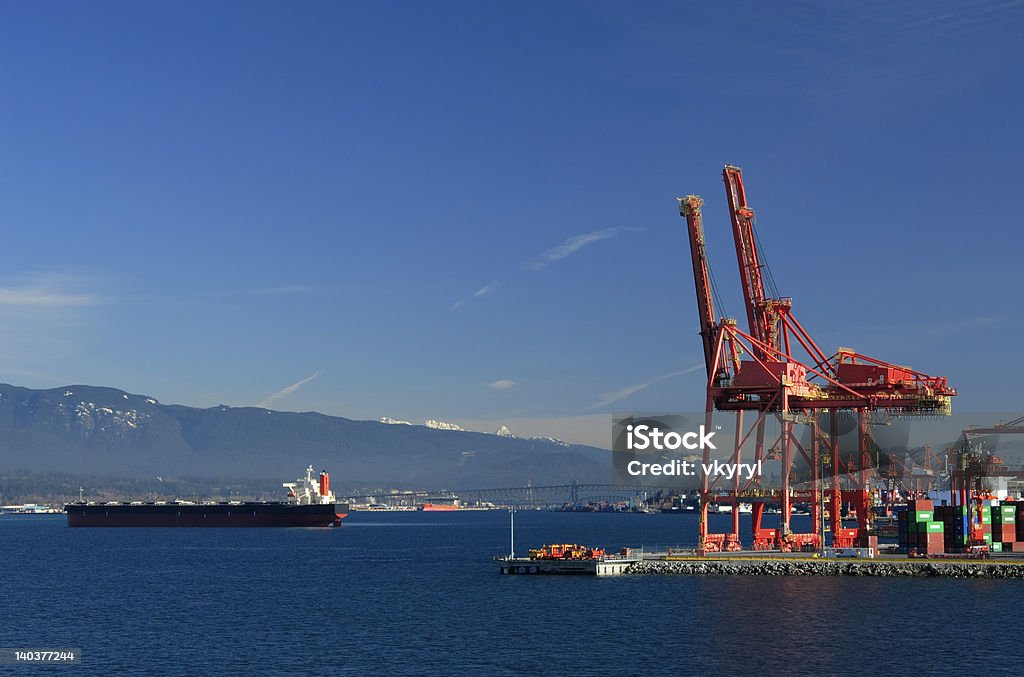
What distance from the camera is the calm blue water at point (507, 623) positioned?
2237 inches

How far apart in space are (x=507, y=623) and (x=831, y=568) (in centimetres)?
2909

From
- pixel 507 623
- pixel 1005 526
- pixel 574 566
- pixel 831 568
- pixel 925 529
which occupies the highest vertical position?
pixel 1005 526

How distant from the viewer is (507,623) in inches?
2736

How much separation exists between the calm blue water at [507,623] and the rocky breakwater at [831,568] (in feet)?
7.30

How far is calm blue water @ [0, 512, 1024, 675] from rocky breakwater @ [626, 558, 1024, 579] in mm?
2224

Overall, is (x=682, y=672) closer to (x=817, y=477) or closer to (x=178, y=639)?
(x=178, y=639)

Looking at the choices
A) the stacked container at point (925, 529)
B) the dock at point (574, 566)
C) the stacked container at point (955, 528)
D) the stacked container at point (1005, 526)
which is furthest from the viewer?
the stacked container at point (1005, 526)

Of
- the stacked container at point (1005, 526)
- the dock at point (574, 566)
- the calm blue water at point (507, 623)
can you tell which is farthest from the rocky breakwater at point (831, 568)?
the stacked container at point (1005, 526)

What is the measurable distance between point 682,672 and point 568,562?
43.1 m

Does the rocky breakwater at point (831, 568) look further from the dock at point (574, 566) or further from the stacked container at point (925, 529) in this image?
the stacked container at point (925, 529)

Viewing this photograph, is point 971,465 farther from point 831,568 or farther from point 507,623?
point 507,623

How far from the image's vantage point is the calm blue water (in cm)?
5681

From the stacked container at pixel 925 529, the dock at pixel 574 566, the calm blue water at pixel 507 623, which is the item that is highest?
the stacked container at pixel 925 529

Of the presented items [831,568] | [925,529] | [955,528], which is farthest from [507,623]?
[955,528]
